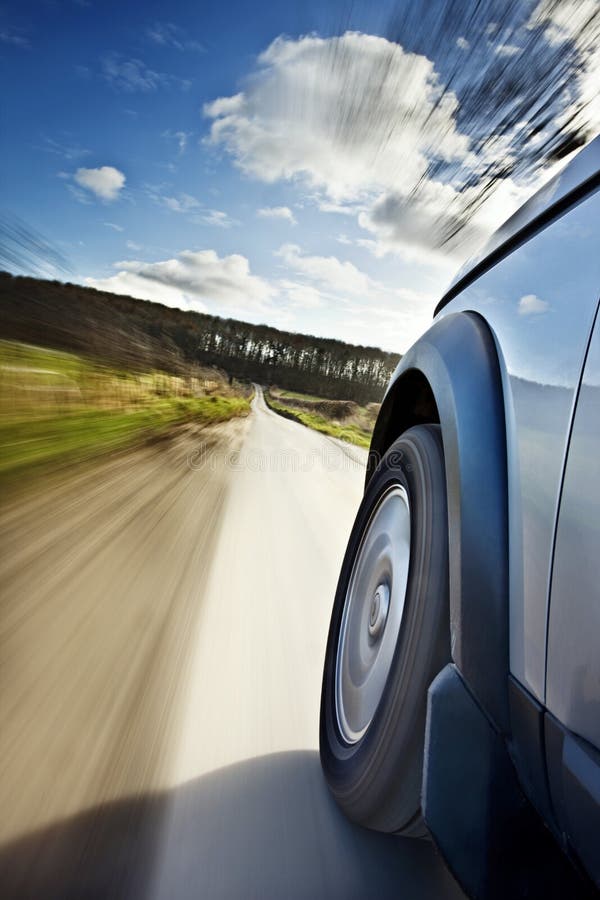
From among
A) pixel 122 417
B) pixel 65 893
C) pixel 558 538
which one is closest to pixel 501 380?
pixel 558 538

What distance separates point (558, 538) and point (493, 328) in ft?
1.71

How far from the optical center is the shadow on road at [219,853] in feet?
4.13

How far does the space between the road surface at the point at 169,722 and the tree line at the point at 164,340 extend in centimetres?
125

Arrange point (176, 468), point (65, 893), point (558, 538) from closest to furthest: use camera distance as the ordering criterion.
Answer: point (558, 538)
point (65, 893)
point (176, 468)

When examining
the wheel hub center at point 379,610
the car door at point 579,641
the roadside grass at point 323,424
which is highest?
the car door at point 579,641

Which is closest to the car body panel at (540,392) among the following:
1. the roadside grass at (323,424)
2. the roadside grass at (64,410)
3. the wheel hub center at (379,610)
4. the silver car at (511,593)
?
the silver car at (511,593)

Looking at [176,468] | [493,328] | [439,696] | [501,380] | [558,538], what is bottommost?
[176,468]

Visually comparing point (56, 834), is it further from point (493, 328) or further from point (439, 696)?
→ point (493, 328)

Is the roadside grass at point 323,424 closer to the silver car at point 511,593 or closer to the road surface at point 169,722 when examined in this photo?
the road surface at point 169,722

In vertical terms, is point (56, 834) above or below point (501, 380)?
below

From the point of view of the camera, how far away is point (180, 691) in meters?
1.99

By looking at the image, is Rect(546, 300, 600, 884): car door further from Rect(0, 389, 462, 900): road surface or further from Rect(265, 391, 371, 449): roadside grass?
Rect(265, 391, 371, 449): roadside grass

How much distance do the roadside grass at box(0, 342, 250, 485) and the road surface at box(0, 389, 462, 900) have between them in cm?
159

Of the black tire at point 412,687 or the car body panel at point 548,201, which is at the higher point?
the car body panel at point 548,201
